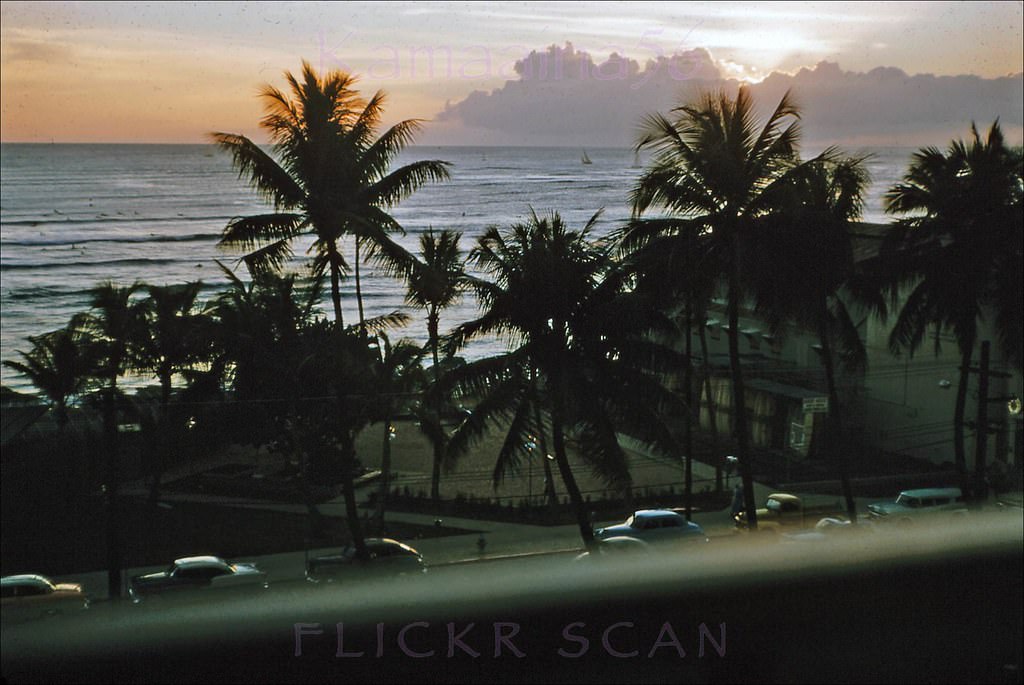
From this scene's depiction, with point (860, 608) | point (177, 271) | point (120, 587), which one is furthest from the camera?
point (177, 271)

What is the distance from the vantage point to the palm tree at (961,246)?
27.5 ft

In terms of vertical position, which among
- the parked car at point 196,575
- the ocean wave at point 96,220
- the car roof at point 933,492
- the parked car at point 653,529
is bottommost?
the parked car at point 196,575

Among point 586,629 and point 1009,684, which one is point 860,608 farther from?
point 586,629

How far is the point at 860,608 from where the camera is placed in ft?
4.57

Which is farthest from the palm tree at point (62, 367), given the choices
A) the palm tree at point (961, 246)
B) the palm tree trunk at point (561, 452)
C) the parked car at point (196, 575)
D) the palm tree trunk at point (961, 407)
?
the palm tree trunk at point (961, 407)

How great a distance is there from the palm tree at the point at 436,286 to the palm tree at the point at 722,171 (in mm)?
1367

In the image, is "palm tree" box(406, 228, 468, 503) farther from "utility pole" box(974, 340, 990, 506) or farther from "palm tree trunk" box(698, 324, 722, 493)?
"utility pole" box(974, 340, 990, 506)

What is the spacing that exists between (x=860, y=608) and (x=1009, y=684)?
28 cm

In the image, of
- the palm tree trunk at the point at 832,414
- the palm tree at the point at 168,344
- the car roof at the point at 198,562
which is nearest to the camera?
the car roof at the point at 198,562

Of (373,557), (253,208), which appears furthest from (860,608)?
(253,208)

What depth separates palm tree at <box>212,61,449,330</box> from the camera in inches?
249

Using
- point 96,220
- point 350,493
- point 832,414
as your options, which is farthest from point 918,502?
point 96,220

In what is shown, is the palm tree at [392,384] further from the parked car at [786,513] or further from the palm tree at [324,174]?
the parked car at [786,513]

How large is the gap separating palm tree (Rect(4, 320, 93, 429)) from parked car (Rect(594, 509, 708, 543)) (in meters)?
5.26
